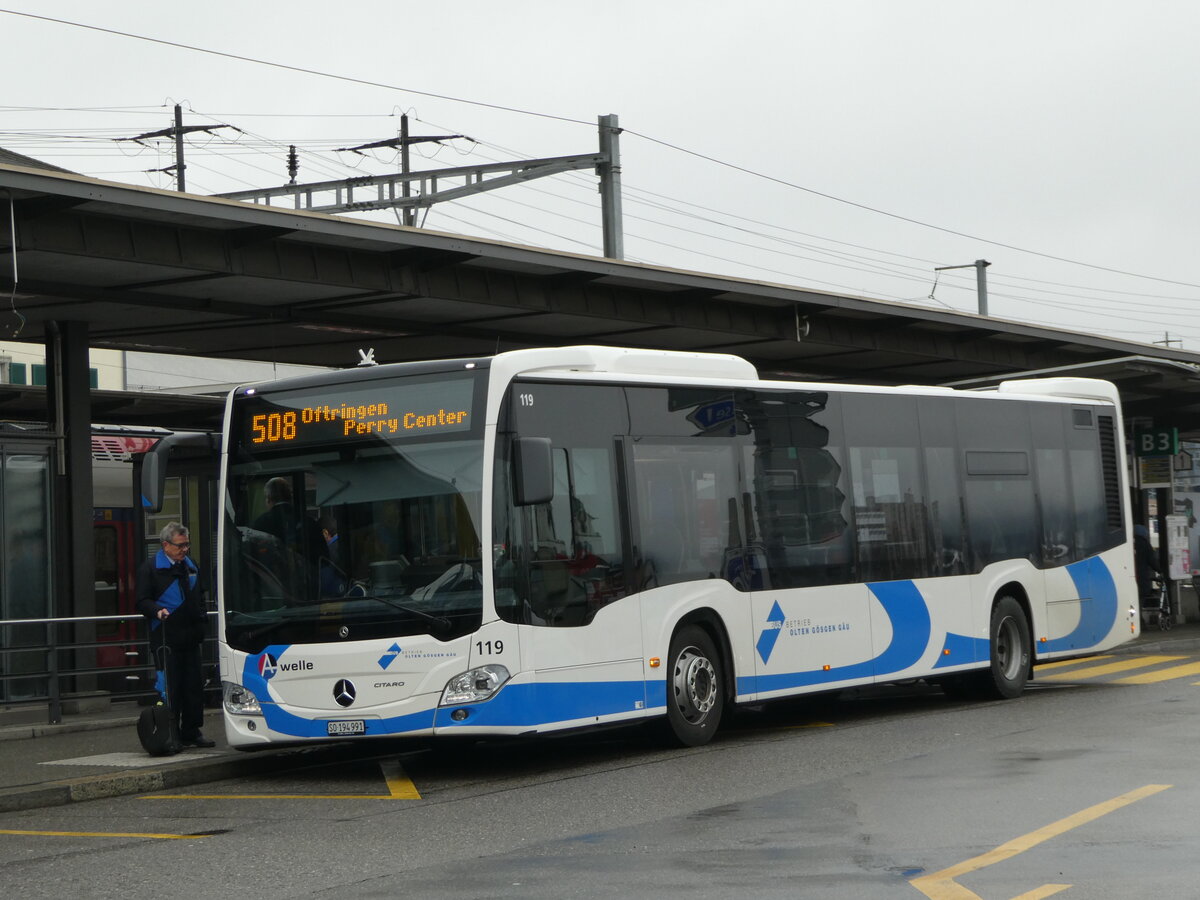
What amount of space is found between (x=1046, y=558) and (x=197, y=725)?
28.1ft

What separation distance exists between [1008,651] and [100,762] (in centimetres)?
861

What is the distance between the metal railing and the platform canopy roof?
3276 mm

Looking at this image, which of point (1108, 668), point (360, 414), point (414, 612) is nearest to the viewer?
point (414, 612)

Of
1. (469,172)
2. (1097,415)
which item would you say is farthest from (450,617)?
(469,172)

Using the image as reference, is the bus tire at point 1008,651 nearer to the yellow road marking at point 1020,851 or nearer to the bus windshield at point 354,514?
the yellow road marking at point 1020,851

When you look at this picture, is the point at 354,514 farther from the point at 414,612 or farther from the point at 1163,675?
the point at 1163,675

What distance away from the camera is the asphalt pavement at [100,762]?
37.4 ft

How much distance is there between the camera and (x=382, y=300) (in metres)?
18.5

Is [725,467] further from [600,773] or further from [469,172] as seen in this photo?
Answer: [469,172]

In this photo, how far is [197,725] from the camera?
13.3m

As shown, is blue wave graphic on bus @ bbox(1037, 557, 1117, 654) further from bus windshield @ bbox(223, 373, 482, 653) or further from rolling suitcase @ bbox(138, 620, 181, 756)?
rolling suitcase @ bbox(138, 620, 181, 756)

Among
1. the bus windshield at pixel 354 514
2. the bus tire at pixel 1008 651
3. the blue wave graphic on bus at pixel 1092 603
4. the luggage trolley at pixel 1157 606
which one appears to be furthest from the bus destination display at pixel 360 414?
the luggage trolley at pixel 1157 606

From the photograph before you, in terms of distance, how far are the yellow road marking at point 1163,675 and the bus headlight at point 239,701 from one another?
31.8 feet

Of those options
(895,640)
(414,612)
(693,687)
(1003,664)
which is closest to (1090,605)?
(1003,664)
